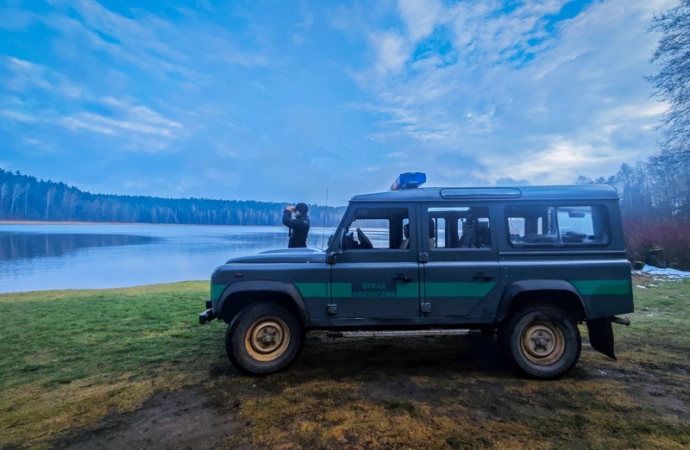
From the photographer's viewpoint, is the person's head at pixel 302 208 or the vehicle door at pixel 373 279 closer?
the vehicle door at pixel 373 279

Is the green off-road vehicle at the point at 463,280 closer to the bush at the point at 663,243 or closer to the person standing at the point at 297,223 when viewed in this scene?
the person standing at the point at 297,223

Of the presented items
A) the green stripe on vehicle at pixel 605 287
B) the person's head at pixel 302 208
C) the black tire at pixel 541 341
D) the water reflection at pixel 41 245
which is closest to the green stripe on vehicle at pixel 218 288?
the person's head at pixel 302 208

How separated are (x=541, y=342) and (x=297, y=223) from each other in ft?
13.8

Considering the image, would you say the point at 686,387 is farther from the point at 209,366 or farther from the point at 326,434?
the point at 209,366

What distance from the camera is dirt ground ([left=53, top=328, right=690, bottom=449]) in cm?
291

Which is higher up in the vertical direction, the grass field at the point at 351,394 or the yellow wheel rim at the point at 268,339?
the yellow wheel rim at the point at 268,339

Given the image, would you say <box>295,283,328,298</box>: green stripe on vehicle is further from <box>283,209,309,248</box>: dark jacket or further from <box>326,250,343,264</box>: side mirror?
<box>283,209,309,248</box>: dark jacket

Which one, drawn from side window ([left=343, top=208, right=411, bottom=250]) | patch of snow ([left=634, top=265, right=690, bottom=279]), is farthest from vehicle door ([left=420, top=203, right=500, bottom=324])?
patch of snow ([left=634, top=265, right=690, bottom=279])

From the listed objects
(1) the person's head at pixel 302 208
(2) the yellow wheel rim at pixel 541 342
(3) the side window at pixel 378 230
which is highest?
(1) the person's head at pixel 302 208

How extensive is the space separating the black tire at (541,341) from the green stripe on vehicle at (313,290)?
2.21 metres

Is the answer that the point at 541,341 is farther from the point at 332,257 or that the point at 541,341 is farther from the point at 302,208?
the point at 302,208

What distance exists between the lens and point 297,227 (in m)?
6.41

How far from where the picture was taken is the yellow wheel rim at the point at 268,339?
417cm

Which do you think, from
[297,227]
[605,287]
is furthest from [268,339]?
[605,287]
